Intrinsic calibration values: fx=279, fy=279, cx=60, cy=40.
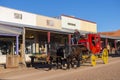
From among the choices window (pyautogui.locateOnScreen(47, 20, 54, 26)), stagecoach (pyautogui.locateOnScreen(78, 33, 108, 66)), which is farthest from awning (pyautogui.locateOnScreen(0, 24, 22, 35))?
window (pyautogui.locateOnScreen(47, 20, 54, 26))

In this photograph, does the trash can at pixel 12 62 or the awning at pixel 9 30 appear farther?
the awning at pixel 9 30

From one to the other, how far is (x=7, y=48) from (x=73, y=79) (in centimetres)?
1705

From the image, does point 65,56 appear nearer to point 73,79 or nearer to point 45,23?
point 73,79

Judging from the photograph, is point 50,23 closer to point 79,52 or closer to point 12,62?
point 12,62

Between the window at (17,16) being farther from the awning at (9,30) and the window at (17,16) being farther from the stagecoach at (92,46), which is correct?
the stagecoach at (92,46)

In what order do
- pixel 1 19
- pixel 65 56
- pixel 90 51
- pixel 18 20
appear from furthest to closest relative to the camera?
pixel 18 20 → pixel 1 19 → pixel 90 51 → pixel 65 56

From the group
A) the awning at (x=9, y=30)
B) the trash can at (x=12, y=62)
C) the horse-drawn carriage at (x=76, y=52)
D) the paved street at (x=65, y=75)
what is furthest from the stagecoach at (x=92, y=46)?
the awning at (x=9, y=30)

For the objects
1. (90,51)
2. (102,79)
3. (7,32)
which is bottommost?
(102,79)

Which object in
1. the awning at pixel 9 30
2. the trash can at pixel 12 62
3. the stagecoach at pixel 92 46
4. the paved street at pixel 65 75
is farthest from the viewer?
the awning at pixel 9 30

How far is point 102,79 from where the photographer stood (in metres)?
13.6

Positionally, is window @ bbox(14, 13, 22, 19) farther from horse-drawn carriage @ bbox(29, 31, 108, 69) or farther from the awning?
horse-drawn carriage @ bbox(29, 31, 108, 69)

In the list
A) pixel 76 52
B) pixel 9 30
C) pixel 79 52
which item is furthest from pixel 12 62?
pixel 79 52

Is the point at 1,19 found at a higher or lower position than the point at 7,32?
higher

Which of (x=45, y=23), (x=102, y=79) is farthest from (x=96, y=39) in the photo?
(x=45, y=23)
